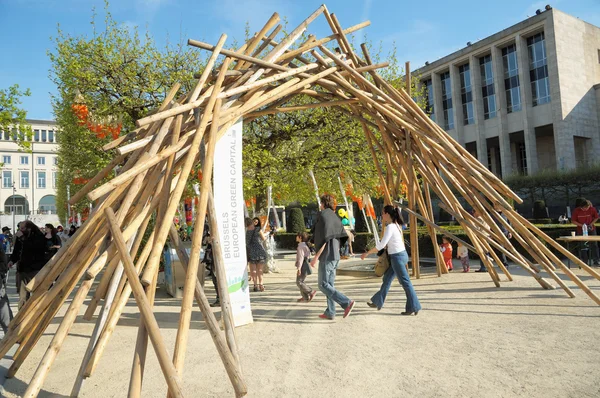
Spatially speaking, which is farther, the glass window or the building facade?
the glass window

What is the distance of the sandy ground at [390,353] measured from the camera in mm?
3910

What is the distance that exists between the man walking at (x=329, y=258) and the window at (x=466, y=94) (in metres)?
38.1

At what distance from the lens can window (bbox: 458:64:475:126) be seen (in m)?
40.7

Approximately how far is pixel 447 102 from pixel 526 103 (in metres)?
8.18

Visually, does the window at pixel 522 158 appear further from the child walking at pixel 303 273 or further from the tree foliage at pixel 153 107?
the child walking at pixel 303 273

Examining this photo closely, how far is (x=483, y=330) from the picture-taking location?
218 inches

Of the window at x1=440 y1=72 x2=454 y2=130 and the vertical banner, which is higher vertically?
the window at x1=440 y1=72 x2=454 y2=130

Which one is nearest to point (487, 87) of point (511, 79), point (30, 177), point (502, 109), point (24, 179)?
point (511, 79)

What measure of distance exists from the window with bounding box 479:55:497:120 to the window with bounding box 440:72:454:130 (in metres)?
3.38

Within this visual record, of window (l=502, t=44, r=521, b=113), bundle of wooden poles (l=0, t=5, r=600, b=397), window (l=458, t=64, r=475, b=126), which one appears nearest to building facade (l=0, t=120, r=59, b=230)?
window (l=458, t=64, r=475, b=126)

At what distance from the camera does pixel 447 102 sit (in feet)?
141

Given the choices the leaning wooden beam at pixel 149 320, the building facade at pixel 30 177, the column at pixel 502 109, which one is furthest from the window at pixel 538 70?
the building facade at pixel 30 177

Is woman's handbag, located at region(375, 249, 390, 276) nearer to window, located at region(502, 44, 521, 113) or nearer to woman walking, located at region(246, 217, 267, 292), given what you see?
woman walking, located at region(246, 217, 267, 292)

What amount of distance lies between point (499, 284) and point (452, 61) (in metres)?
37.4
